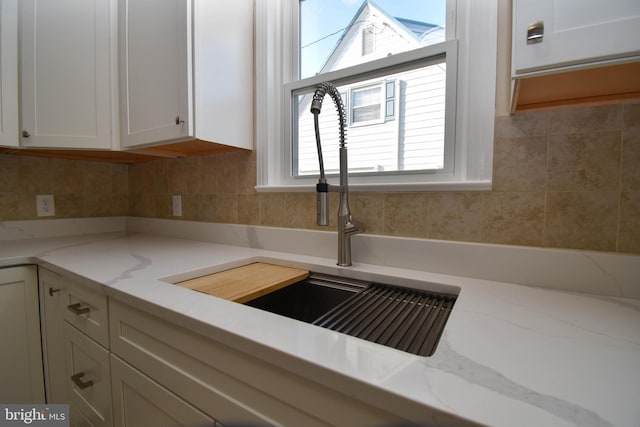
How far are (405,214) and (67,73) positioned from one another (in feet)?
5.50

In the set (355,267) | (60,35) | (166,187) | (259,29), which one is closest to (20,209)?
(166,187)

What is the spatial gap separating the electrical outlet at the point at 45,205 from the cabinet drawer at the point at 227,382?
1368 millimetres

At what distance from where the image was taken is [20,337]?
1117 millimetres

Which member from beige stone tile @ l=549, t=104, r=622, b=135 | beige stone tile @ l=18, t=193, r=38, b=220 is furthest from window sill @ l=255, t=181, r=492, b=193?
beige stone tile @ l=18, t=193, r=38, b=220

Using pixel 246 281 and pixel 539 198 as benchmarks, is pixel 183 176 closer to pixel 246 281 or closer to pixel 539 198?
pixel 246 281

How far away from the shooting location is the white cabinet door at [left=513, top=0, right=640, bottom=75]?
0.47 metres

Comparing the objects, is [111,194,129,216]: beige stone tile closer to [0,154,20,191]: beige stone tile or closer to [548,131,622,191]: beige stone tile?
[0,154,20,191]: beige stone tile

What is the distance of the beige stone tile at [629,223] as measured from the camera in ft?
2.24

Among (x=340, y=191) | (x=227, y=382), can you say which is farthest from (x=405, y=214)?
(x=227, y=382)

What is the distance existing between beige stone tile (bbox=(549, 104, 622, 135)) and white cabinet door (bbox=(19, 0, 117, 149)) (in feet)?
5.89

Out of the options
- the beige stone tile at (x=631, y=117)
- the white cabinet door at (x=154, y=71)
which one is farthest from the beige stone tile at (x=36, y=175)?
the beige stone tile at (x=631, y=117)

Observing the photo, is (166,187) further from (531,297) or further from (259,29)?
(531,297)

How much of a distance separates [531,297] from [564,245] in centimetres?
19

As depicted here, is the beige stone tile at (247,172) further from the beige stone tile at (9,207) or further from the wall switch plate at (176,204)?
the beige stone tile at (9,207)
